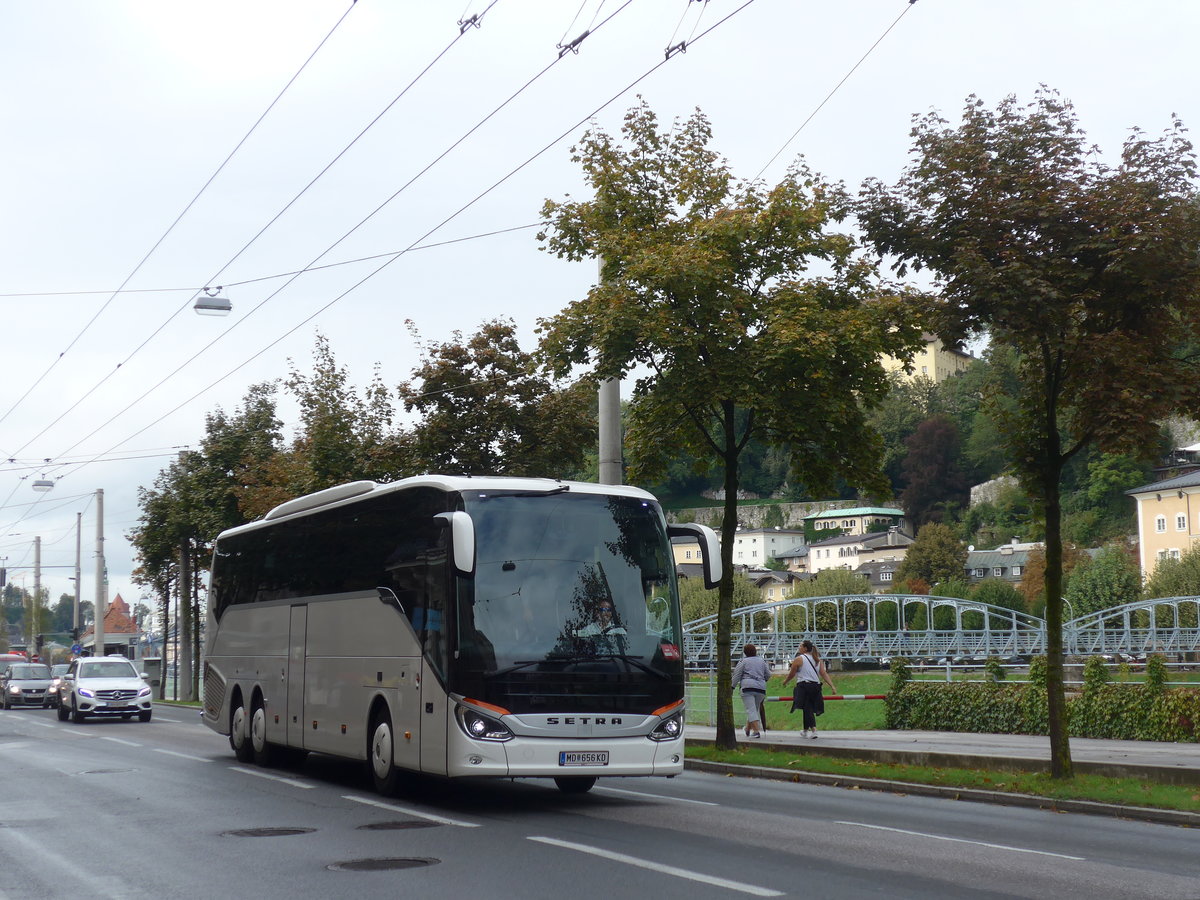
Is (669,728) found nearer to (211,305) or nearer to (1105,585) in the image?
(211,305)

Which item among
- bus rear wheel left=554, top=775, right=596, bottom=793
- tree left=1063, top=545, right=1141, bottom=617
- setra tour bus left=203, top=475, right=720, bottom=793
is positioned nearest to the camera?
setra tour bus left=203, top=475, right=720, bottom=793

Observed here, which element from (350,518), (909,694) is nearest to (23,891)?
(350,518)

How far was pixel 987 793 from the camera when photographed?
15453 millimetres

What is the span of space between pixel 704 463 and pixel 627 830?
36.7 feet

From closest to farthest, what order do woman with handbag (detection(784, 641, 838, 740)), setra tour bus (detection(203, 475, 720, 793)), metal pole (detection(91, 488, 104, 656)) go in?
setra tour bus (detection(203, 475, 720, 793)) → woman with handbag (detection(784, 641, 838, 740)) → metal pole (detection(91, 488, 104, 656))

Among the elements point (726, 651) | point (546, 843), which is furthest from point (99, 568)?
point (546, 843)

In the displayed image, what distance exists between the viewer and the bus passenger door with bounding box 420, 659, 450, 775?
1341 cm

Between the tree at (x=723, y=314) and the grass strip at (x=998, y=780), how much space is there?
1.70 meters

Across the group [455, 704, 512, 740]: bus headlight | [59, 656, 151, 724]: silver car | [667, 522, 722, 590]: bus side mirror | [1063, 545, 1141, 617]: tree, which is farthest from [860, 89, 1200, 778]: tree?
[1063, 545, 1141, 617]: tree

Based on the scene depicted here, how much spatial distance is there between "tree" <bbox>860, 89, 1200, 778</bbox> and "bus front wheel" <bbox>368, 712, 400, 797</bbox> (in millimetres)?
7257

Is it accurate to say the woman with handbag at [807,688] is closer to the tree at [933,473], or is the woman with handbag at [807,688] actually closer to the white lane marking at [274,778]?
the white lane marking at [274,778]

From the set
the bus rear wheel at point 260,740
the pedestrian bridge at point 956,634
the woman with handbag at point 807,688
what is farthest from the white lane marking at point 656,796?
the pedestrian bridge at point 956,634

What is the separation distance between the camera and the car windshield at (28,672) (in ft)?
163

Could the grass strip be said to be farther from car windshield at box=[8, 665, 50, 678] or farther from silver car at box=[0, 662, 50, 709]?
car windshield at box=[8, 665, 50, 678]
